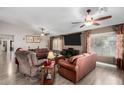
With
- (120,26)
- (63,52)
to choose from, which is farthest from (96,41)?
(63,52)

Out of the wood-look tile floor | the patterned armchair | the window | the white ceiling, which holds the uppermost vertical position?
the white ceiling

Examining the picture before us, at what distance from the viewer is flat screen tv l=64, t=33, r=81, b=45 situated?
5.54 m

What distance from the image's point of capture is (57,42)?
6.51 meters

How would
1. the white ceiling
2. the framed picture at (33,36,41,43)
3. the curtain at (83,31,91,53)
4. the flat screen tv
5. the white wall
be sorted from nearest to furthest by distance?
the white ceiling
the white wall
the curtain at (83,31,91,53)
the flat screen tv
the framed picture at (33,36,41,43)

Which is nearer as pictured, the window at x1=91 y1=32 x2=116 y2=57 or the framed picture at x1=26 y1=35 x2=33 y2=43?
the window at x1=91 y1=32 x2=116 y2=57

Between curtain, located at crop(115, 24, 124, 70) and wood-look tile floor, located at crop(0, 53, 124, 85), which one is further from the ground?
curtain, located at crop(115, 24, 124, 70)

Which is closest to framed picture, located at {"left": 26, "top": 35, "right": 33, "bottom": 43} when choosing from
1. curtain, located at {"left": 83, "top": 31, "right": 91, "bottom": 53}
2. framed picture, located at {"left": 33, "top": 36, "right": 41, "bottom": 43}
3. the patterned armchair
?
framed picture, located at {"left": 33, "top": 36, "right": 41, "bottom": 43}

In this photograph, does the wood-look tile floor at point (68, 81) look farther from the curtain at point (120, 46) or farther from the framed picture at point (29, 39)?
the framed picture at point (29, 39)

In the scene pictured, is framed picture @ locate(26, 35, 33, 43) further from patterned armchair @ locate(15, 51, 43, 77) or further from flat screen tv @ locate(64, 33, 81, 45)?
patterned armchair @ locate(15, 51, 43, 77)

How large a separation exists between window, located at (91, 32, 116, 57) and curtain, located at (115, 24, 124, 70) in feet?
0.66

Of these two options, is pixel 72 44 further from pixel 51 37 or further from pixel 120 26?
pixel 120 26

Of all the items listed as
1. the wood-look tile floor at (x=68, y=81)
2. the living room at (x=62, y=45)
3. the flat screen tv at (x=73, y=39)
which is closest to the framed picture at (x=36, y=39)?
the living room at (x=62, y=45)
